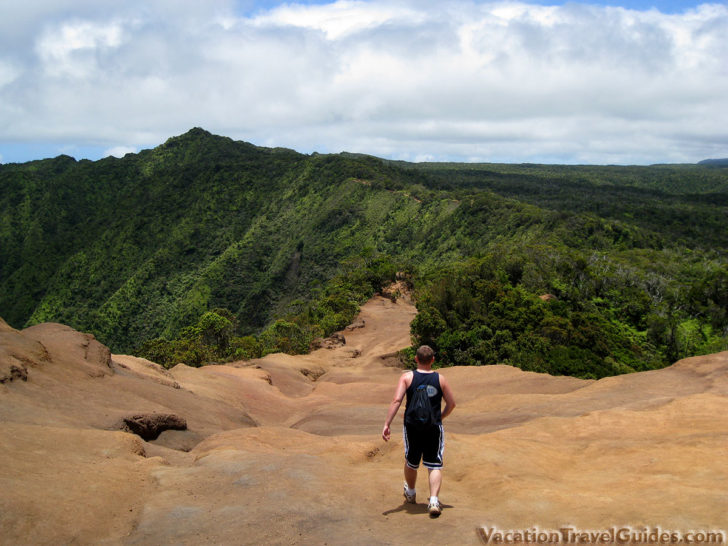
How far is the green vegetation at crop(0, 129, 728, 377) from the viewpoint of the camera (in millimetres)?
33750

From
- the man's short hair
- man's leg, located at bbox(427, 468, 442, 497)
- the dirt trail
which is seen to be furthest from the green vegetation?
the man's short hair

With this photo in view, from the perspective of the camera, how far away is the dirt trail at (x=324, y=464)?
253 inches

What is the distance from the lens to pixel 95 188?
164250 millimetres

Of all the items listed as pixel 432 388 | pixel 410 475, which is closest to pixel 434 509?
pixel 410 475

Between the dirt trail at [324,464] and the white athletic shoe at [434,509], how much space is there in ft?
0.37

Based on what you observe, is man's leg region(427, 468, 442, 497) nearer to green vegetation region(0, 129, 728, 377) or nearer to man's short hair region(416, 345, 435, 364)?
man's short hair region(416, 345, 435, 364)

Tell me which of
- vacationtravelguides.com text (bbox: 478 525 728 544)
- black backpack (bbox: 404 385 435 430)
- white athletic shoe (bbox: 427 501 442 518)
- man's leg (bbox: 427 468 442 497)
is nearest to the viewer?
vacationtravelguides.com text (bbox: 478 525 728 544)

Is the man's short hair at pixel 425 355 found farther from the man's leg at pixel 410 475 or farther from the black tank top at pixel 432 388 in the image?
the man's leg at pixel 410 475

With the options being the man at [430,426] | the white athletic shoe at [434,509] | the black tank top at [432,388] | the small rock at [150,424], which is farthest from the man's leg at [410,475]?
the small rock at [150,424]

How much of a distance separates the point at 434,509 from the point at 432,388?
1.41 metres

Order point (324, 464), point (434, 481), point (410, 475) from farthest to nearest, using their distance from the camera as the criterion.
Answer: point (324, 464) → point (410, 475) → point (434, 481)

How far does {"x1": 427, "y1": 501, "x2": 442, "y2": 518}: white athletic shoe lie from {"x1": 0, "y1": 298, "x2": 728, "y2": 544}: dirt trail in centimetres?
11

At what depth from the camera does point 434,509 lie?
21.5ft

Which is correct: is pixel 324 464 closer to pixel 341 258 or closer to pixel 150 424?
pixel 150 424
